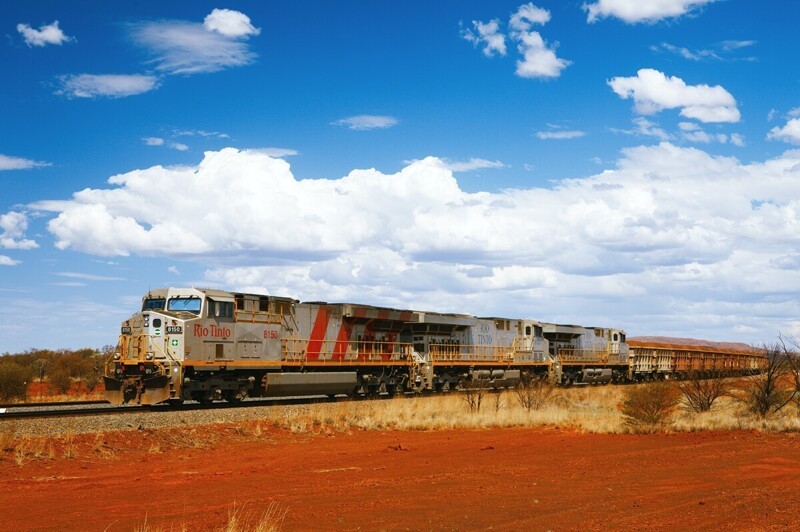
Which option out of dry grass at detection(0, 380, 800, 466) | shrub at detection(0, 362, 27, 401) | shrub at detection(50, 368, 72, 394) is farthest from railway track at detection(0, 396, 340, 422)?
shrub at detection(50, 368, 72, 394)

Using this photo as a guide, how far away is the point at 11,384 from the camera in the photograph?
112ft

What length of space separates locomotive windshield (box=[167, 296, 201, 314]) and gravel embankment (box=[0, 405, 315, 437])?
11.1 feet

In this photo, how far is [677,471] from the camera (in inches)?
552

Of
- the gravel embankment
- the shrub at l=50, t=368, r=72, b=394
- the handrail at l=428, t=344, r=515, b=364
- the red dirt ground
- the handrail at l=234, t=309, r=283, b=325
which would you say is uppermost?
the handrail at l=234, t=309, r=283, b=325

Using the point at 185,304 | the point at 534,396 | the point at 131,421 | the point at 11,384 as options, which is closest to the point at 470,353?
the point at 534,396

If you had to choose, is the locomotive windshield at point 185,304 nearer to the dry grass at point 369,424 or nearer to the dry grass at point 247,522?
the dry grass at point 369,424

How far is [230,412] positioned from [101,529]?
12830 millimetres

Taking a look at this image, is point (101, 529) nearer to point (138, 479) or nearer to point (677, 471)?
point (138, 479)

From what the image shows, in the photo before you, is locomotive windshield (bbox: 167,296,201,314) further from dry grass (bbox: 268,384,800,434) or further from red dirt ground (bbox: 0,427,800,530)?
red dirt ground (bbox: 0,427,800,530)

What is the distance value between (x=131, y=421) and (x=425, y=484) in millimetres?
9627

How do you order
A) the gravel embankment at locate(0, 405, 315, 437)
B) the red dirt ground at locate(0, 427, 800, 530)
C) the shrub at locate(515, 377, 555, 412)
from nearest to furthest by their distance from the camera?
1. the red dirt ground at locate(0, 427, 800, 530)
2. the gravel embankment at locate(0, 405, 315, 437)
3. the shrub at locate(515, 377, 555, 412)

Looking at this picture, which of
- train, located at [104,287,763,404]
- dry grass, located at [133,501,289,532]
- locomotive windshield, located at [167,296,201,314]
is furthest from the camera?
locomotive windshield, located at [167,296,201,314]

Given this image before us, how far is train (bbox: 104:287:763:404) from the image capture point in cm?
2352

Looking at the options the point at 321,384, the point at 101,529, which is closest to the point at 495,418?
the point at 321,384
